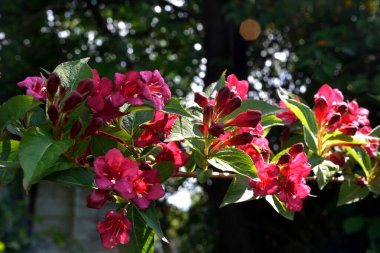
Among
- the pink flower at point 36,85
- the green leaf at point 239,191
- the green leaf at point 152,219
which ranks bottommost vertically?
the green leaf at point 152,219

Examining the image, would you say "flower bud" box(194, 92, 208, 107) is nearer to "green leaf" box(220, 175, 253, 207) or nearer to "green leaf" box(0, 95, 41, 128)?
"green leaf" box(220, 175, 253, 207)

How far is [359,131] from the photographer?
1155mm

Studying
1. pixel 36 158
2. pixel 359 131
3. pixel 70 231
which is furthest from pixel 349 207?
pixel 70 231

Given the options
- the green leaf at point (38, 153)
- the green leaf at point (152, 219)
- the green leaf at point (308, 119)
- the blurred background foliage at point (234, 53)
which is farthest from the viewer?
the blurred background foliage at point (234, 53)

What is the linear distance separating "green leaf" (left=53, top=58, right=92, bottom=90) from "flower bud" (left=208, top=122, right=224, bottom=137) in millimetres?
197

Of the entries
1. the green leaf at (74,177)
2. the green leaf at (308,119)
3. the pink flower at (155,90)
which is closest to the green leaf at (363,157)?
the green leaf at (308,119)

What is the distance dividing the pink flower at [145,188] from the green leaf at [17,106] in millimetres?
173

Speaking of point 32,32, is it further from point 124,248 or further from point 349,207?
point 124,248

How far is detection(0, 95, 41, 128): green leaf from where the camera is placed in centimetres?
75

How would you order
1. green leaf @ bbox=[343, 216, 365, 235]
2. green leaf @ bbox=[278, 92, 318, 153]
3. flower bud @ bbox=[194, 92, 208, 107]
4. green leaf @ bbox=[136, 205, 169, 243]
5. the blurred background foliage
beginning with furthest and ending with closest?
the blurred background foliage < green leaf @ bbox=[343, 216, 365, 235] < green leaf @ bbox=[278, 92, 318, 153] < flower bud @ bbox=[194, 92, 208, 107] < green leaf @ bbox=[136, 205, 169, 243]

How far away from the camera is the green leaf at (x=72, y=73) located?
0.81 metres

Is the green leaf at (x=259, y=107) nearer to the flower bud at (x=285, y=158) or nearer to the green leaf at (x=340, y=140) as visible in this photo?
the flower bud at (x=285, y=158)

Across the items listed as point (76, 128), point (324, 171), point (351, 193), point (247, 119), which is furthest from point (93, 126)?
point (351, 193)

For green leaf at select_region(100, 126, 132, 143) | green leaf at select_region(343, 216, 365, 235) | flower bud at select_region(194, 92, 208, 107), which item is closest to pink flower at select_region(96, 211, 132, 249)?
green leaf at select_region(100, 126, 132, 143)
